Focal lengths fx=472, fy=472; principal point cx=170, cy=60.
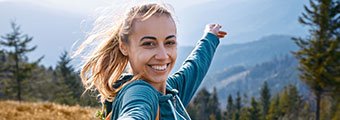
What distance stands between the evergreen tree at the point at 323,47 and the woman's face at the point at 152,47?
3401cm

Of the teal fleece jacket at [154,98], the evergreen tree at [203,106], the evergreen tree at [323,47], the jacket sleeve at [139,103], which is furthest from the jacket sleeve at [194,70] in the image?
the evergreen tree at [203,106]

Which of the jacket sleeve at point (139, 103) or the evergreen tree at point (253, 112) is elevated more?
the jacket sleeve at point (139, 103)

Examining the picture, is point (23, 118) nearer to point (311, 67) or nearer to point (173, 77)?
point (173, 77)

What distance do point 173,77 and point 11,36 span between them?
134 ft

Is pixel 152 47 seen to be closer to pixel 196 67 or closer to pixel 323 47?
pixel 196 67

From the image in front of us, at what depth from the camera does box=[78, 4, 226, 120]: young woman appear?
6.78 feet

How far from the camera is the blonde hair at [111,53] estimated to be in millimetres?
2225

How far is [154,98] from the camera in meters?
2.04

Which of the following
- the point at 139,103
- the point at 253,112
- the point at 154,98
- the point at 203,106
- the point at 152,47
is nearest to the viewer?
the point at 139,103

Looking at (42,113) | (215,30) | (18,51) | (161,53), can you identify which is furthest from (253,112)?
(161,53)

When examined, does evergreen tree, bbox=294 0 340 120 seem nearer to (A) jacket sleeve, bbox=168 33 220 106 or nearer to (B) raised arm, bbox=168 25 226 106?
(B) raised arm, bbox=168 25 226 106

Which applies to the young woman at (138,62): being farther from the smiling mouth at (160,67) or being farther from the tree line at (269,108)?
the tree line at (269,108)

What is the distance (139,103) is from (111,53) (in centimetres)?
58

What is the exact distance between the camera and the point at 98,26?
247cm
